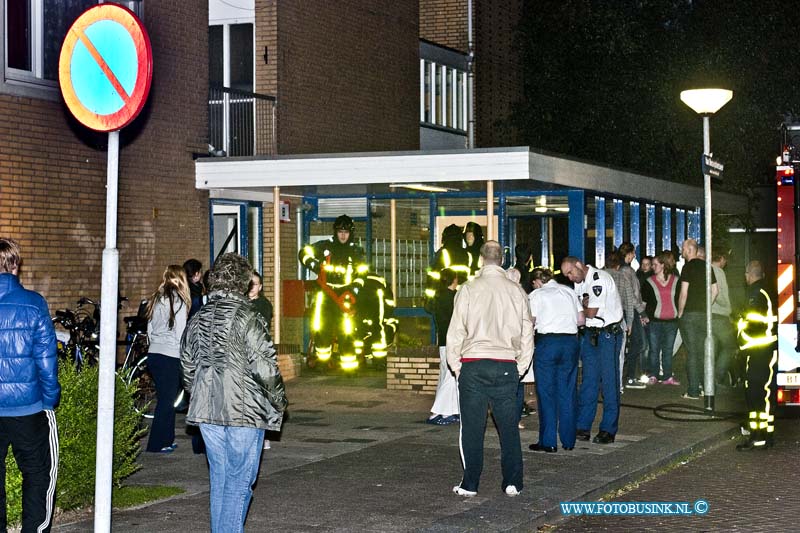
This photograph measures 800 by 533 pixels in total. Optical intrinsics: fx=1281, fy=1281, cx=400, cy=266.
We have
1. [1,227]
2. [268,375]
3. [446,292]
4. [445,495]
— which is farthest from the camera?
[1,227]

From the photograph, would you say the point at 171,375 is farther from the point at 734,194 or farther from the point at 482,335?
the point at 734,194

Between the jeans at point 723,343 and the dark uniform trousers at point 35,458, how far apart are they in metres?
11.8

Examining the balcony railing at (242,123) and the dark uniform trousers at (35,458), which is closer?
the dark uniform trousers at (35,458)

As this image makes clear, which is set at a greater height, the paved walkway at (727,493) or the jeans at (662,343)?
the jeans at (662,343)

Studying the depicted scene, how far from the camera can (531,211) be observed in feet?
73.9

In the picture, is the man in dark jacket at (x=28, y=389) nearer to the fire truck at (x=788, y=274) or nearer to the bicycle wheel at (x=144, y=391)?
the bicycle wheel at (x=144, y=391)

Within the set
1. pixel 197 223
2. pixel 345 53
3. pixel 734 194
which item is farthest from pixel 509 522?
pixel 734 194

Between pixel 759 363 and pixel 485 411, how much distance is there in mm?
4252

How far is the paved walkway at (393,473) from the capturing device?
8.96m

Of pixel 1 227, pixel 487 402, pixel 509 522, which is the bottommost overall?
pixel 509 522

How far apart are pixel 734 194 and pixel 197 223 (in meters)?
16.4

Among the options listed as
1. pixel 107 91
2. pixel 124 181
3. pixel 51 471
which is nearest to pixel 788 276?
pixel 124 181

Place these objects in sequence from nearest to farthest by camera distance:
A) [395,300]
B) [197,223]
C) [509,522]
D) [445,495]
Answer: [509,522] < [445,495] < [197,223] < [395,300]

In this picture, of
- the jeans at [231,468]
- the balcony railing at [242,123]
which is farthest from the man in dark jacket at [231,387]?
the balcony railing at [242,123]
